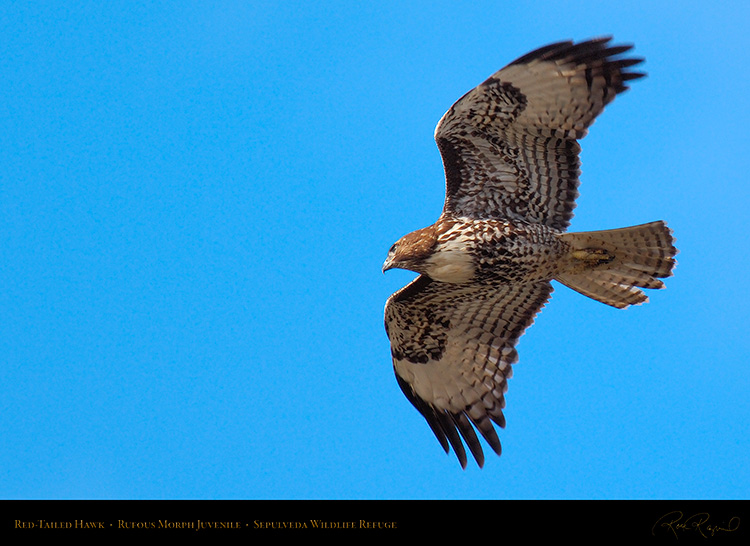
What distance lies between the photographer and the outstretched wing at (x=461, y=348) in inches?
363

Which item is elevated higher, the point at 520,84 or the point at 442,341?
the point at 520,84

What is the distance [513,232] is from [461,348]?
61.2 inches

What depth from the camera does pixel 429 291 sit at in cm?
912

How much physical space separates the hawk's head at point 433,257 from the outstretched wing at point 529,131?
509mm

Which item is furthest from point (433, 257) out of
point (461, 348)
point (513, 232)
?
point (461, 348)

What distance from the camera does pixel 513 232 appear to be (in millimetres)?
8508
